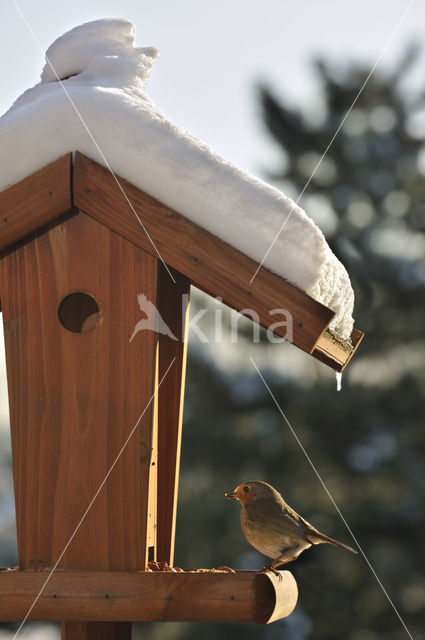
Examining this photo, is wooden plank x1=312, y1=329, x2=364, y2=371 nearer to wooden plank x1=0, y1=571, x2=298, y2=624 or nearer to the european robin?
the european robin

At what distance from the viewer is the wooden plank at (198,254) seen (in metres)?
2.19

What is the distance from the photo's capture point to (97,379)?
2.28 meters

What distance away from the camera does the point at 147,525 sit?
2.21m

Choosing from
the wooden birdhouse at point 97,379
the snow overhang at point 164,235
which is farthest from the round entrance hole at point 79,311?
the snow overhang at point 164,235

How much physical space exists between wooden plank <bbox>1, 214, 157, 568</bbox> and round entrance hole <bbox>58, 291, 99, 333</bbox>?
48mm

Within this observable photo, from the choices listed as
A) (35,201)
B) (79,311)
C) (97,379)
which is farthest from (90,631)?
(35,201)

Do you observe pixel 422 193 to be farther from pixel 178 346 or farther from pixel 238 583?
pixel 238 583

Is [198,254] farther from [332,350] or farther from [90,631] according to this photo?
[90,631]

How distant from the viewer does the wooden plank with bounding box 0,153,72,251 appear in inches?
91.9

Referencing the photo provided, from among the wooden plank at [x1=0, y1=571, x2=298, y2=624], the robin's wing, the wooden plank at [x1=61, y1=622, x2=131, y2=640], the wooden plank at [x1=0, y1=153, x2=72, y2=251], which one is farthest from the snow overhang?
the wooden plank at [x1=61, y1=622, x2=131, y2=640]

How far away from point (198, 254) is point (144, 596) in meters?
0.87

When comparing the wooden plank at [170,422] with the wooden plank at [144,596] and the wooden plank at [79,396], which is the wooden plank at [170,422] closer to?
the wooden plank at [79,396]

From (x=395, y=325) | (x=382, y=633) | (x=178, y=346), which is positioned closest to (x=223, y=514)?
(x=382, y=633)

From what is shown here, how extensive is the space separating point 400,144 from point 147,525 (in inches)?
227
